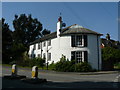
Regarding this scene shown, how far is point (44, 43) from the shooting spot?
34812 mm

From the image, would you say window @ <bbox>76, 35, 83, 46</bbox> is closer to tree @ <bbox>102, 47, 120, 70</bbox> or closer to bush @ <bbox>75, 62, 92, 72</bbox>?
bush @ <bbox>75, 62, 92, 72</bbox>

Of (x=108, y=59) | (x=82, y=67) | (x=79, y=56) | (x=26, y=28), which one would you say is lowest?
(x=82, y=67)

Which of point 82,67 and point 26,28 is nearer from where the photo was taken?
point 82,67

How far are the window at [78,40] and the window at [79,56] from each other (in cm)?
114

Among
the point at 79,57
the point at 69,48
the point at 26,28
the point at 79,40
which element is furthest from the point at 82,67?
the point at 26,28

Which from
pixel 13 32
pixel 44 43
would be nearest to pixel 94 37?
pixel 44 43

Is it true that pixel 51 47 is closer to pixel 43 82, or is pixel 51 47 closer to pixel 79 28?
pixel 79 28

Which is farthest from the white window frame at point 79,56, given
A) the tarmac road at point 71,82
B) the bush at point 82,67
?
the tarmac road at point 71,82

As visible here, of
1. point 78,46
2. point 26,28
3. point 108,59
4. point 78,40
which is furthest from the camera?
point 26,28

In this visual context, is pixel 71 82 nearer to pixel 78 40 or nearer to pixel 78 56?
pixel 78 56

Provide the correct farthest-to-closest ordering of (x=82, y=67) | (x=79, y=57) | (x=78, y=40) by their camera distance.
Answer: (x=78, y=40) < (x=79, y=57) < (x=82, y=67)

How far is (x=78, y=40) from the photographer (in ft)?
93.6

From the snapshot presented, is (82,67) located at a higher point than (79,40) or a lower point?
lower

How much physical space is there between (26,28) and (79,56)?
1577 inches
